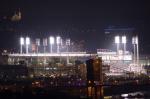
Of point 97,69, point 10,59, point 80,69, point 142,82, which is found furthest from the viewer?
point 10,59

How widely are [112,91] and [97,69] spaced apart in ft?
35.1

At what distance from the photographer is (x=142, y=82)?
7531cm

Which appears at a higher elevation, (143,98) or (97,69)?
(97,69)

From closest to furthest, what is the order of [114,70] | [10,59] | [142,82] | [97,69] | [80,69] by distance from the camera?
[97,69] → [142,82] → [80,69] → [114,70] → [10,59]

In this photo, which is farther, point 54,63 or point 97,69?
point 54,63

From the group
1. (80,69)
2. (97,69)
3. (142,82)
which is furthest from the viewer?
(80,69)

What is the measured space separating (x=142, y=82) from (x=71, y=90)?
12.6m

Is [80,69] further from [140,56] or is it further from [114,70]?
[140,56]

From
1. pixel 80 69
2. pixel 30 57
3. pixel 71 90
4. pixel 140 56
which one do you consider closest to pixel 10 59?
pixel 30 57

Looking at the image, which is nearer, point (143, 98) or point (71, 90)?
point (71, 90)

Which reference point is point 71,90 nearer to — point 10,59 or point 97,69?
point 97,69

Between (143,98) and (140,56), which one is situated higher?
(140,56)

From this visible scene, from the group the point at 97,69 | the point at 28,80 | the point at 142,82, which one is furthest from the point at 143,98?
the point at 28,80

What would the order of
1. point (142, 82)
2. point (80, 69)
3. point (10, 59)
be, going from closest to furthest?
point (142, 82) < point (80, 69) < point (10, 59)
